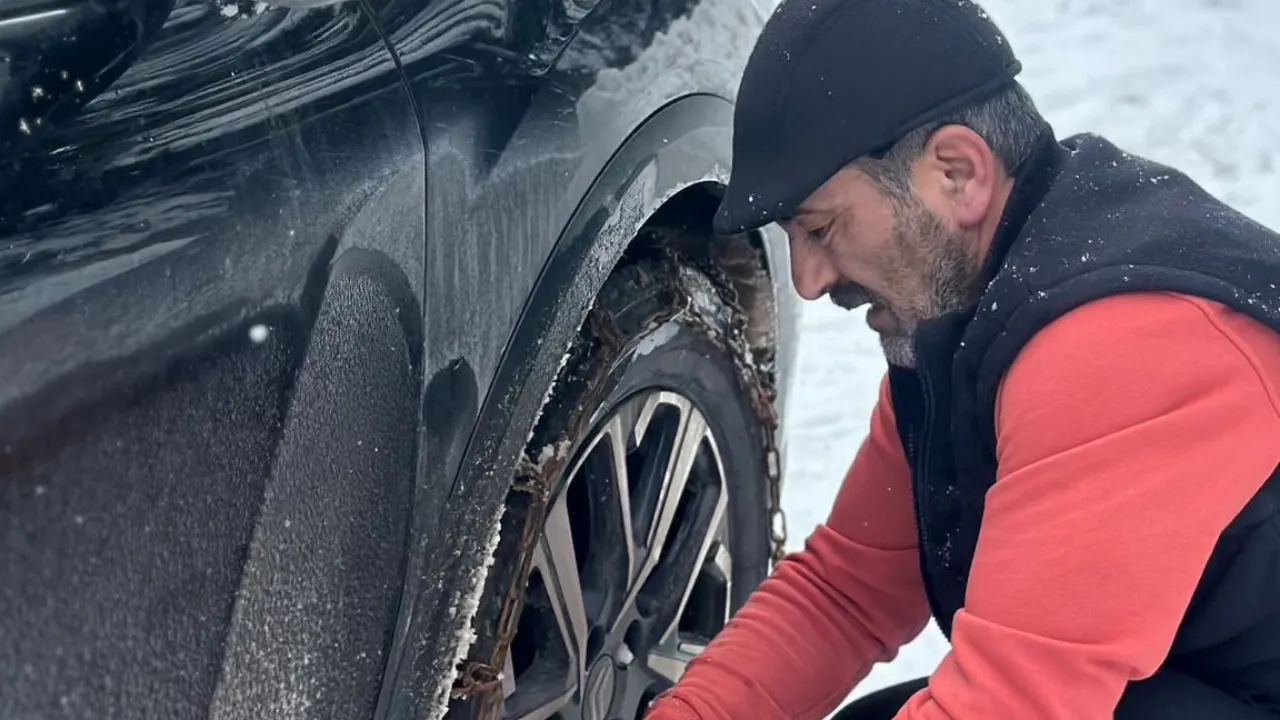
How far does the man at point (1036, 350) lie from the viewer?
3.80 ft

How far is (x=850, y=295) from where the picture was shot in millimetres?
1438

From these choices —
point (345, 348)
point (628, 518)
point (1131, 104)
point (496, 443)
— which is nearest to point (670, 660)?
point (628, 518)

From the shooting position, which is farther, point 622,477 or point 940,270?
point 622,477

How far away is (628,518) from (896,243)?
56 cm

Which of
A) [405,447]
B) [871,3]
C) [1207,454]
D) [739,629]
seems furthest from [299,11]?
[739,629]

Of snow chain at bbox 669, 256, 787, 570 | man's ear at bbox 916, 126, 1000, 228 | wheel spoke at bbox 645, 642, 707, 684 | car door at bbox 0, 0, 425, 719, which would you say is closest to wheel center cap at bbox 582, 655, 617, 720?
wheel spoke at bbox 645, 642, 707, 684

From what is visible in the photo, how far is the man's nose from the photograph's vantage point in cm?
141

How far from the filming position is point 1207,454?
116 cm

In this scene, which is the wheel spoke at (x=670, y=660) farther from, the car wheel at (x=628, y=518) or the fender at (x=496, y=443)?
the fender at (x=496, y=443)

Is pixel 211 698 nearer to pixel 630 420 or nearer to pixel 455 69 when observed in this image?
pixel 455 69

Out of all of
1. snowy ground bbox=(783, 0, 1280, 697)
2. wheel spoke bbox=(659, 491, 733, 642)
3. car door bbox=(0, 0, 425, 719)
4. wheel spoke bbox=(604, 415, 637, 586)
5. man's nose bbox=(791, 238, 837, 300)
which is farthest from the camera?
snowy ground bbox=(783, 0, 1280, 697)

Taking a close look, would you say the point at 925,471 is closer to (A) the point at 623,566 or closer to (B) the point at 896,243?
(B) the point at 896,243

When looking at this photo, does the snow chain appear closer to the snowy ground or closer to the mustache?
the mustache

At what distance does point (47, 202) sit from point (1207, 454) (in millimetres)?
963
